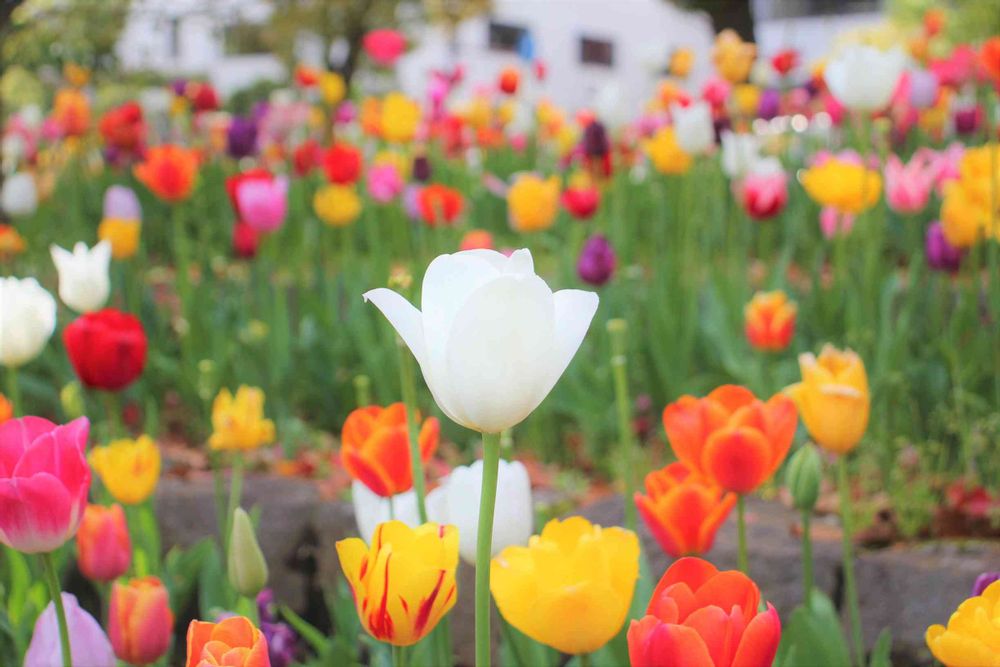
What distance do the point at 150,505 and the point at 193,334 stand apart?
1272mm

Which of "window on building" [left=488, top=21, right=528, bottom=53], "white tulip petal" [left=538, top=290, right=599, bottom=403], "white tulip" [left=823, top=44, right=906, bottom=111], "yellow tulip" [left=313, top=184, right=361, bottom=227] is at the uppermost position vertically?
"window on building" [left=488, top=21, right=528, bottom=53]

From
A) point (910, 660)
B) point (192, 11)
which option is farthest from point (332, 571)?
point (192, 11)

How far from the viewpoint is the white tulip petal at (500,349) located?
0.72m

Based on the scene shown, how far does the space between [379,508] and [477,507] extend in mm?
179

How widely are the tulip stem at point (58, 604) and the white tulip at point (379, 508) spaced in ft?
1.03

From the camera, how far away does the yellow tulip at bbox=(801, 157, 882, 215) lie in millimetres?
2600

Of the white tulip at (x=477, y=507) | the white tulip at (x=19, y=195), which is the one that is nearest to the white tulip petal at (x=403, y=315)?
the white tulip at (x=477, y=507)

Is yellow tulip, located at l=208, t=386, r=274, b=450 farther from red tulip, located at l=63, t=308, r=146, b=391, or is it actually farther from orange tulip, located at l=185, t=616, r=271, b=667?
orange tulip, located at l=185, t=616, r=271, b=667

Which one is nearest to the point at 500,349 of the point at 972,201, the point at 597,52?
the point at 972,201

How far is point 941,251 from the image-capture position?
2539 millimetres

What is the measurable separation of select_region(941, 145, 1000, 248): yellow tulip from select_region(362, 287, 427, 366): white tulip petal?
163 cm

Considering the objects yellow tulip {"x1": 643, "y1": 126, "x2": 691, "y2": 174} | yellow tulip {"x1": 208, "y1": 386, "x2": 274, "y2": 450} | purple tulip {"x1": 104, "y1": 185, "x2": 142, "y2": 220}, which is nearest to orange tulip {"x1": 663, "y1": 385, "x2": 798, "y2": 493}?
yellow tulip {"x1": 208, "y1": 386, "x2": 274, "y2": 450}

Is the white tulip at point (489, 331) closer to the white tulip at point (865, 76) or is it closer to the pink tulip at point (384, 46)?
the white tulip at point (865, 76)

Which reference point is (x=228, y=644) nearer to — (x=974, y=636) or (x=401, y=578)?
(x=401, y=578)
